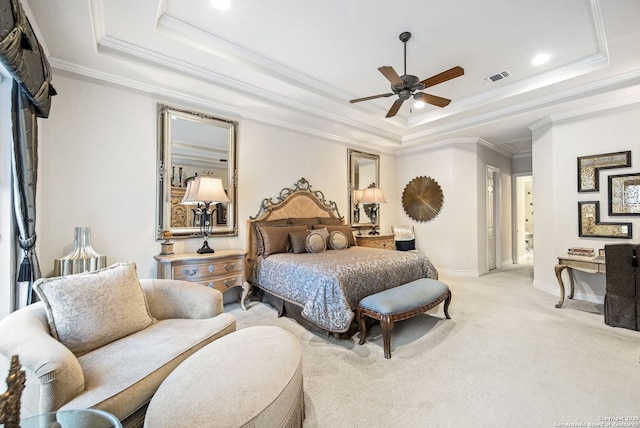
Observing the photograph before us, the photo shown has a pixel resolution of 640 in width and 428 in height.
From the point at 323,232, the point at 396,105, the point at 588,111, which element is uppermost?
the point at 588,111

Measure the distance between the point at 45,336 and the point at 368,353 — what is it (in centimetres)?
215

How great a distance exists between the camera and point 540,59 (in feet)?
10.2

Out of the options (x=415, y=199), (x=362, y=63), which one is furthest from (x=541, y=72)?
(x=415, y=199)

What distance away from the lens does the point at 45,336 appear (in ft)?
4.29

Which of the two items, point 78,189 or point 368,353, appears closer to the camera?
point 368,353

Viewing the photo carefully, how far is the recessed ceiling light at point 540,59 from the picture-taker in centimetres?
303

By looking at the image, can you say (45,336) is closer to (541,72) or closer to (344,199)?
(344,199)

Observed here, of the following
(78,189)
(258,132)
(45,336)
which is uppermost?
(258,132)

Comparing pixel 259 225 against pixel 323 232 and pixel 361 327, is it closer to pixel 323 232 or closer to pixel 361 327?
pixel 323 232

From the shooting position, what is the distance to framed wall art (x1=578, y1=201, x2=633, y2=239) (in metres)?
3.51

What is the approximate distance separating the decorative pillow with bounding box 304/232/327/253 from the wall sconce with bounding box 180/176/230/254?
1216 millimetres

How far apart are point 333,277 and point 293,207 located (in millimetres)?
2043

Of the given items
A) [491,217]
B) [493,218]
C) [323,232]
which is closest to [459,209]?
[491,217]

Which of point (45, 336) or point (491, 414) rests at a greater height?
point (45, 336)
